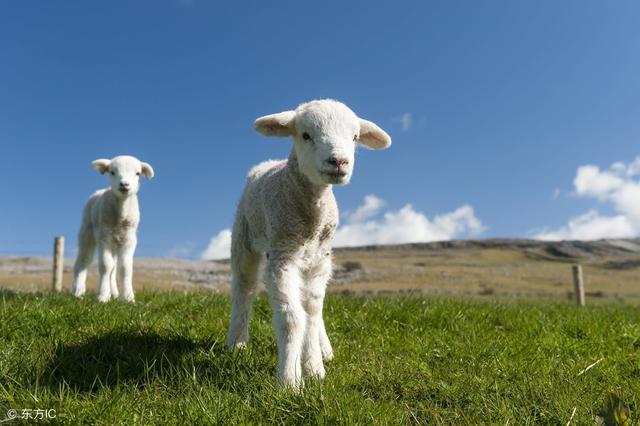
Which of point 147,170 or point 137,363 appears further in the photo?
point 147,170

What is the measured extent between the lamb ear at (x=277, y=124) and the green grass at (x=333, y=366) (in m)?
1.97

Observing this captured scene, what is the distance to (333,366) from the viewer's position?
4629 millimetres

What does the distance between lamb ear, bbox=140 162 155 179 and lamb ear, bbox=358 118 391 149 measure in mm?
5695

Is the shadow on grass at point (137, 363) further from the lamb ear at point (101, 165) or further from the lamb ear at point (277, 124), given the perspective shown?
the lamb ear at point (101, 165)

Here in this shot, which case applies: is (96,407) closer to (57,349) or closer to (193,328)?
(57,349)

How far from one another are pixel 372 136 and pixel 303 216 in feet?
3.47

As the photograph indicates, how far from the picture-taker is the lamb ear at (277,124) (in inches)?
171

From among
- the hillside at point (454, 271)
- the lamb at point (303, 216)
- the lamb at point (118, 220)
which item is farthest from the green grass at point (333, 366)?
the hillside at point (454, 271)

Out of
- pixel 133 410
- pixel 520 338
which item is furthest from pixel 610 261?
pixel 133 410

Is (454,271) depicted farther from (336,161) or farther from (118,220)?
(336,161)

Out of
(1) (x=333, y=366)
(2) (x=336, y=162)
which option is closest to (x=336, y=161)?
(2) (x=336, y=162)

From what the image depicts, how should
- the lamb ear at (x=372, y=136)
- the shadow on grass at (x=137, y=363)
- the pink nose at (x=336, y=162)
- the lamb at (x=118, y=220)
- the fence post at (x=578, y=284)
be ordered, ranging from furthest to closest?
the fence post at (x=578, y=284) → the lamb at (x=118, y=220) → the lamb ear at (x=372, y=136) → the shadow on grass at (x=137, y=363) → the pink nose at (x=336, y=162)

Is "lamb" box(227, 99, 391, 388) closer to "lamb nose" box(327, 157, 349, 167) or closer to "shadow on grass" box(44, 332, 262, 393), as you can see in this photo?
"lamb nose" box(327, 157, 349, 167)

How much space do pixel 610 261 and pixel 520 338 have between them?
70.9 metres
